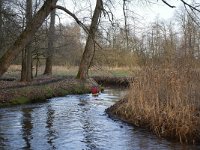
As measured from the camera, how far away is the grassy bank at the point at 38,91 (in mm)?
19609

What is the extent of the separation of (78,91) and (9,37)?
5.81m

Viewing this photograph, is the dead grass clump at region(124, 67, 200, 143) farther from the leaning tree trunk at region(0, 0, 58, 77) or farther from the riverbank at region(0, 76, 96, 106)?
the riverbank at region(0, 76, 96, 106)

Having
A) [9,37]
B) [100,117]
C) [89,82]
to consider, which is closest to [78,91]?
[89,82]

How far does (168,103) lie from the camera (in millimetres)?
12492

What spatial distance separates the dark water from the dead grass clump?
50 cm

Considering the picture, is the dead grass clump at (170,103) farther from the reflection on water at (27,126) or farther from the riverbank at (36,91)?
the riverbank at (36,91)

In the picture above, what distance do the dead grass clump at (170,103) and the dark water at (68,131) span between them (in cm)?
50

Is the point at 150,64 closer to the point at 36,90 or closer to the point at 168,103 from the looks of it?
the point at 168,103

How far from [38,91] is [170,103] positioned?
37.3 ft

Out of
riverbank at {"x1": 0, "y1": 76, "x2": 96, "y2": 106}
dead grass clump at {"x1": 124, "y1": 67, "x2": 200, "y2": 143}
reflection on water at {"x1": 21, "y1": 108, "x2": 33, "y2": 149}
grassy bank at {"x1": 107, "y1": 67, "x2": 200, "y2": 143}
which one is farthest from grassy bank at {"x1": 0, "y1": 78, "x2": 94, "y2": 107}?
dead grass clump at {"x1": 124, "y1": 67, "x2": 200, "y2": 143}

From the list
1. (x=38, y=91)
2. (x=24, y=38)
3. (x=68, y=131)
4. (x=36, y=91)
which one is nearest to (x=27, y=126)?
(x=68, y=131)

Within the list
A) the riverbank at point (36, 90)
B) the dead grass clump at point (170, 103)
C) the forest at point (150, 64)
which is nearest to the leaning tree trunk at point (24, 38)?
the forest at point (150, 64)

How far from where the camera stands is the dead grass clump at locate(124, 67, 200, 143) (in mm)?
11570

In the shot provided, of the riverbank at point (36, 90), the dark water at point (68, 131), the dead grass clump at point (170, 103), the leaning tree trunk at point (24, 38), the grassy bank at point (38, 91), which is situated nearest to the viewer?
the leaning tree trunk at point (24, 38)
